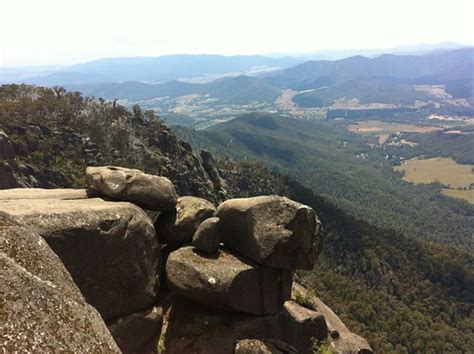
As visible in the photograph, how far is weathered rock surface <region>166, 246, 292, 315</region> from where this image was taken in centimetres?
2106

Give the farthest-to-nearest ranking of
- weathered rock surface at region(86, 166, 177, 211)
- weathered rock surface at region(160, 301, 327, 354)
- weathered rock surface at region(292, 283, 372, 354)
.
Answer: weathered rock surface at region(292, 283, 372, 354), weathered rock surface at region(86, 166, 177, 211), weathered rock surface at region(160, 301, 327, 354)

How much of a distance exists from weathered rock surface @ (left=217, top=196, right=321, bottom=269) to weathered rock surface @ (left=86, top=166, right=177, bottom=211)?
4.52m

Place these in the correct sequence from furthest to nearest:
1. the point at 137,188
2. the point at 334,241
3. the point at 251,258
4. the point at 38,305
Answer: the point at 334,241 → the point at 137,188 → the point at 251,258 → the point at 38,305

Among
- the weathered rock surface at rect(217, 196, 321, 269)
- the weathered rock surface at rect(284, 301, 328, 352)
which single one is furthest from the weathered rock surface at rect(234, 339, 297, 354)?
the weathered rock surface at rect(217, 196, 321, 269)

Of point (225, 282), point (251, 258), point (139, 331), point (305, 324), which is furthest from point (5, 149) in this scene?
point (305, 324)

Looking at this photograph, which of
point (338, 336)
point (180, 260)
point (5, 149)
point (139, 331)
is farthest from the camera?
point (5, 149)

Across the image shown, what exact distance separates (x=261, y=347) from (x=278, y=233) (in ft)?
19.3

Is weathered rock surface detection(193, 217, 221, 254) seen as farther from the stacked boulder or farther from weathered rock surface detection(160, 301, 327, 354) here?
weathered rock surface detection(160, 301, 327, 354)

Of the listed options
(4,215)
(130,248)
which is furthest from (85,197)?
(4,215)

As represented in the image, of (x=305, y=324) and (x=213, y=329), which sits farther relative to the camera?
(x=305, y=324)

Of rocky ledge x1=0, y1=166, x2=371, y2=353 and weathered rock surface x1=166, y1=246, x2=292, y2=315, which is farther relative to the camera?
weathered rock surface x1=166, y1=246, x2=292, y2=315

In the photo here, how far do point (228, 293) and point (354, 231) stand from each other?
164785 millimetres

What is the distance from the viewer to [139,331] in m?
20.4

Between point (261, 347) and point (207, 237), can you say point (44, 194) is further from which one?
point (261, 347)
